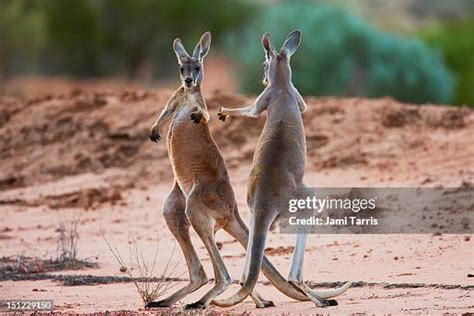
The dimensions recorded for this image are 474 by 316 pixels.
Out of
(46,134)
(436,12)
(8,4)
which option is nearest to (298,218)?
(46,134)

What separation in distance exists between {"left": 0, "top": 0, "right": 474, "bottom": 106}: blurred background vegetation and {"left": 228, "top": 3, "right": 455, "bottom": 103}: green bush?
0.06 feet

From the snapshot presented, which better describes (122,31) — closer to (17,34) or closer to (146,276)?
(17,34)

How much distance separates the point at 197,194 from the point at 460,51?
21.0 meters

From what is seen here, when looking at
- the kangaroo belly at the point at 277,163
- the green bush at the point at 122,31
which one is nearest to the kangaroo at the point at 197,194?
the kangaroo belly at the point at 277,163

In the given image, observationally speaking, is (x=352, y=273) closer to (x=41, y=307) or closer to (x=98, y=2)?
(x=41, y=307)

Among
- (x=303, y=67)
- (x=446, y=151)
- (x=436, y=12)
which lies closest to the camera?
(x=446, y=151)

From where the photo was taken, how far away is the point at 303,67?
2356 cm

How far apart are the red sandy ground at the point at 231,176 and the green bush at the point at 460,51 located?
9.92 metres

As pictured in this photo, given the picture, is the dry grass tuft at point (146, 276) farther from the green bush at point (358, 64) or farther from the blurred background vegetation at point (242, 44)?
the blurred background vegetation at point (242, 44)

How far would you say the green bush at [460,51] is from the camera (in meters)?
27.9

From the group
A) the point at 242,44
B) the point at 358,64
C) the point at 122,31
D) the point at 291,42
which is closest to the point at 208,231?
the point at 291,42

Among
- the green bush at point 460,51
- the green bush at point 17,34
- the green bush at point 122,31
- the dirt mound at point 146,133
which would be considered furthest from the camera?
the green bush at point 122,31

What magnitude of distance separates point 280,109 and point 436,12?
153ft

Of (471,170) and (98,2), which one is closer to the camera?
(471,170)
